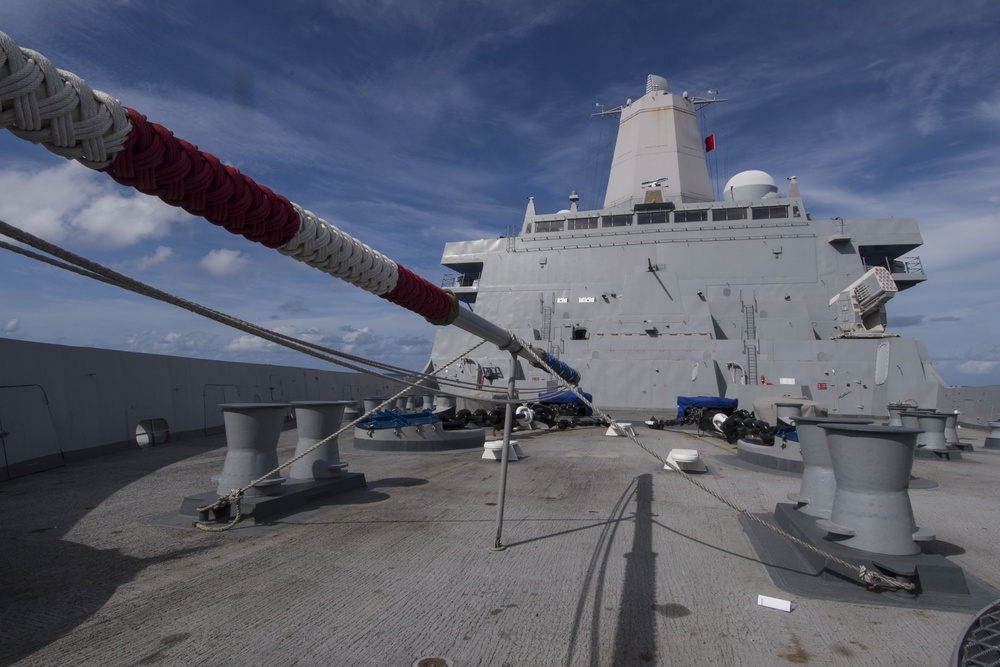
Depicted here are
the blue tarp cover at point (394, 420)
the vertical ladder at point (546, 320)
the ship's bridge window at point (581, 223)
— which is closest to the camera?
the blue tarp cover at point (394, 420)

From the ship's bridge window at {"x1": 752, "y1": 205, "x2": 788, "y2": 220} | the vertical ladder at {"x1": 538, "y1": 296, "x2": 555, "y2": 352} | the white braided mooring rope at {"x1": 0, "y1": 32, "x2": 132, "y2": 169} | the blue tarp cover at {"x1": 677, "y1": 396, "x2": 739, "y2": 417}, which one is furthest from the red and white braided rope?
the ship's bridge window at {"x1": 752, "y1": 205, "x2": 788, "y2": 220}

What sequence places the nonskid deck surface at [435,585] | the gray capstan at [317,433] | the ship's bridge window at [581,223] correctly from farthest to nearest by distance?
the ship's bridge window at [581,223]
the gray capstan at [317,433]
the nonskid deck surface at [435,585]

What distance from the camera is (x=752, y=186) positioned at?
81.4 feet

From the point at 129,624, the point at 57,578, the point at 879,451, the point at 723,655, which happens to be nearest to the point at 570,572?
the point at 723,655

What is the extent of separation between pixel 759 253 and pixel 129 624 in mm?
22235

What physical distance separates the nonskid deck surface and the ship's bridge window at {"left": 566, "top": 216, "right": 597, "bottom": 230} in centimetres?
1935

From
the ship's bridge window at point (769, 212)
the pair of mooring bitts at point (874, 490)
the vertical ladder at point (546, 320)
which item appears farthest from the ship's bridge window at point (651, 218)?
the pair of mooring bitts at point (874, 490)

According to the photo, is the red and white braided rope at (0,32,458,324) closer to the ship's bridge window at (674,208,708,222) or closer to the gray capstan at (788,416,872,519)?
the gray capstan at (788,416,872,519)

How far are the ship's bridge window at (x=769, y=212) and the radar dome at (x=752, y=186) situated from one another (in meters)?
Answer: 2.47

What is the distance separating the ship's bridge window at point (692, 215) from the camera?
74.6 ft

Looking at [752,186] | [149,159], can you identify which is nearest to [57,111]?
[149,159]

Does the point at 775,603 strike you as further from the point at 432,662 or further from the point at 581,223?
the point at 581,223

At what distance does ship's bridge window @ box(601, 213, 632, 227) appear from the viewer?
2350cm

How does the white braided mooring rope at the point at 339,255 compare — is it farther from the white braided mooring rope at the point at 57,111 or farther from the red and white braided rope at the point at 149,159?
the white braided mooring rope at the point at 57,111
